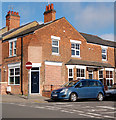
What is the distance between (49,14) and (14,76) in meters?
8.77

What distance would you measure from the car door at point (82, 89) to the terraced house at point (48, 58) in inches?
201

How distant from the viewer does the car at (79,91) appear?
53.3 ft

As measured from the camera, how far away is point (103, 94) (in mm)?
18219

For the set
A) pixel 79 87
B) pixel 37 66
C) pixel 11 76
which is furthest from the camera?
pixel 11 76

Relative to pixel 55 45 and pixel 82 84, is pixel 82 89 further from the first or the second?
pixel 55 45

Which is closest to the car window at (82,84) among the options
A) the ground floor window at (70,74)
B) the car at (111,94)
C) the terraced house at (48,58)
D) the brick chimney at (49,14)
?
the car at (111,94)

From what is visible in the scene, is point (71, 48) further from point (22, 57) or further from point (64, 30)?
point (22, 57)

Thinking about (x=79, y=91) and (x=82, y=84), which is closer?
(x=79, y=91)

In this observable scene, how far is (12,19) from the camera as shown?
33.4 metres

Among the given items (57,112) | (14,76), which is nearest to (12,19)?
(14,76)

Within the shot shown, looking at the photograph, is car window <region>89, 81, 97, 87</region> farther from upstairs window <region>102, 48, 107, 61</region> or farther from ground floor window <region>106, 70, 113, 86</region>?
upstairs window <region>102, 48, 107, 61</region>

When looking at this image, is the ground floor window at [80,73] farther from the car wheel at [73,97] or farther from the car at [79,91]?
the car wheel at [73,97]

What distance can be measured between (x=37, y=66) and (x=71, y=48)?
5.36 meters

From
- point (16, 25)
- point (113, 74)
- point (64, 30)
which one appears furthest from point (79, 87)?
point (16, 25)
